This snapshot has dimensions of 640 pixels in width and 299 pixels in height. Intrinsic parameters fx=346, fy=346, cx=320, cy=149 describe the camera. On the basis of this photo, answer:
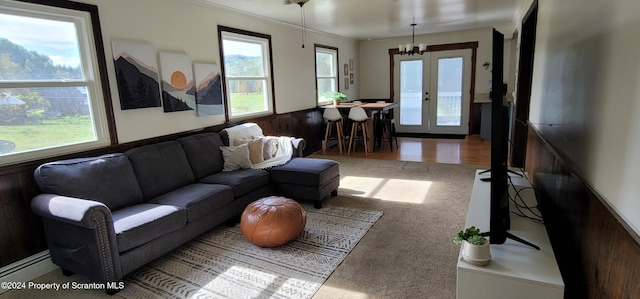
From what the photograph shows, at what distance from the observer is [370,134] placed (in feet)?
21.7

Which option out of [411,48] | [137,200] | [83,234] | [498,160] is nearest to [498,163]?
[498,160]

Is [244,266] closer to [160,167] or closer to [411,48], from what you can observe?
[160,167]

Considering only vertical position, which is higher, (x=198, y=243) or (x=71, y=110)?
(x=71, y=110)

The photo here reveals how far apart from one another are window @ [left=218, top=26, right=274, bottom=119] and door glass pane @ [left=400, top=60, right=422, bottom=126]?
13.6ft

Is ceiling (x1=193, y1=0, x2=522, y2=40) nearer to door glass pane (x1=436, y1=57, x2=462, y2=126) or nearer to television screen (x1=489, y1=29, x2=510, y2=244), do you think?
door glass pane (x1=436, y1=57, x2=462, y2=126)

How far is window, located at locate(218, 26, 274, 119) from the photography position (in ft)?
15.2

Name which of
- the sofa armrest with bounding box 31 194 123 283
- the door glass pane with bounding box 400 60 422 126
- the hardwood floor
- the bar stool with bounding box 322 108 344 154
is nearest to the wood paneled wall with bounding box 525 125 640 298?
the sofa armrest with bounding box 31 194 123 283

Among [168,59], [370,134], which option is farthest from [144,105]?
[370,134]

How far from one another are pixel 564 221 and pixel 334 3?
3.51 meters

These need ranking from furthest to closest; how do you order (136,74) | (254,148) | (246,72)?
(246,72) < (254,148) < (136,74)

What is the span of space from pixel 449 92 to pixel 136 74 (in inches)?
263

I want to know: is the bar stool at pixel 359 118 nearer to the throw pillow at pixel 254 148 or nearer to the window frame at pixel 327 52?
the window frame at pixel 327 52

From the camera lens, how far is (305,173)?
3.70m

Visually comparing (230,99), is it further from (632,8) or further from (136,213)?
(632,8)
